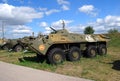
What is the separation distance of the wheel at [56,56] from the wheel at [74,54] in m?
0.60

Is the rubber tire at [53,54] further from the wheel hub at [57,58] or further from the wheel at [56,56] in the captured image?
the wheel hub at [57,58]

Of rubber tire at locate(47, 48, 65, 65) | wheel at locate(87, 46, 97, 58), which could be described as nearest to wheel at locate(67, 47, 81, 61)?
rubber tire at locate(47, 48, 65, 65)

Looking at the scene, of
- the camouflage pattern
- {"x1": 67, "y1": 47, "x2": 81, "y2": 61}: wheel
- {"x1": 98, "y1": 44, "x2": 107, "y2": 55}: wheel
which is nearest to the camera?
the camouflage pattern

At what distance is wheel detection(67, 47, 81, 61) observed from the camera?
15492mm

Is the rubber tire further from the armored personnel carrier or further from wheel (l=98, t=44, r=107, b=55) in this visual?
wheel (l=98, t=44, r=107, b=55)

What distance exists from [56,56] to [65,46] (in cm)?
118

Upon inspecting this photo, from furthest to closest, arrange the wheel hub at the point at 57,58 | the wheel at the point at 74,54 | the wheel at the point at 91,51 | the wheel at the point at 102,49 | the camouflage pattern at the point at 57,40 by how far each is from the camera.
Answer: the wheel at the point at 102,49 → the wheel at the point at 91,51 → the wheel at the point at 74,54 → the wheel hub at the point at 57,58 → the camouflage pattern at the point at 57,40

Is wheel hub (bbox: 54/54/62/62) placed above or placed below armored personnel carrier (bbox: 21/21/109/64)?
below

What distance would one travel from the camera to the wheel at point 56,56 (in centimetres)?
1437

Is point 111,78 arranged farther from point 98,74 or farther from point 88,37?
point 88,37

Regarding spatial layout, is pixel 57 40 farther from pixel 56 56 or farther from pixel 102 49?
pixel 102 49

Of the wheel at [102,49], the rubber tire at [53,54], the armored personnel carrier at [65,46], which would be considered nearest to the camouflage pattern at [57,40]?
the armored personnel carrier at [65,46]

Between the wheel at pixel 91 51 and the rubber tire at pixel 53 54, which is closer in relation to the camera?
the rubber tire at pixel 53 54

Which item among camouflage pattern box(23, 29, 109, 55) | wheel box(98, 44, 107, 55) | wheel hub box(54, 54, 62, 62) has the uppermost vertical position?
camouflage pattern box(23, 29, 109, 55)
